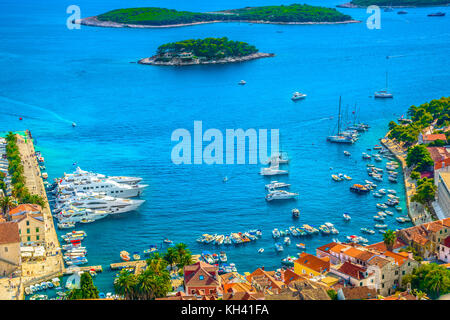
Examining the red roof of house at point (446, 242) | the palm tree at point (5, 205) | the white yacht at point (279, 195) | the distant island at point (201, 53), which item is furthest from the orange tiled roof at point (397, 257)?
the distant island at point (201, 53)

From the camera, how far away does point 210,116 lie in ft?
382

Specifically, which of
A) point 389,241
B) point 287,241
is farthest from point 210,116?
point 389,241

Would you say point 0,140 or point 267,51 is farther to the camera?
point 267,51

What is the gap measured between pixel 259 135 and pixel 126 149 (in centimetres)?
2156

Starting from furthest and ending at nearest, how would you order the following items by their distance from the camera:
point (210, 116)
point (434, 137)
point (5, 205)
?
point (210, 116) < point (434, 137) < point (5, 205)

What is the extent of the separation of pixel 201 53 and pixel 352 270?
130126 millimetres

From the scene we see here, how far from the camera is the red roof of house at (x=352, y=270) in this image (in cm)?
4653

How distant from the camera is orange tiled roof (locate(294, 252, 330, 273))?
167 feet

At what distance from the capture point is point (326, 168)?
86500 mm

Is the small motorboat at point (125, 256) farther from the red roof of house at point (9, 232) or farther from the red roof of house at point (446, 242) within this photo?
the red roof of house at point (446, 242)

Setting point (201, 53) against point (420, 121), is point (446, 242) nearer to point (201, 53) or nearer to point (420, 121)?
point (420, 121)
